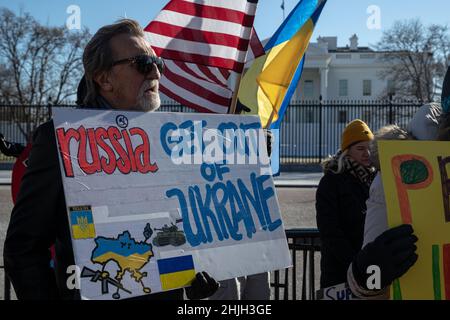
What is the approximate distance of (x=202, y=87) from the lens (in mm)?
4281

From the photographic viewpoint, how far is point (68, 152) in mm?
2008

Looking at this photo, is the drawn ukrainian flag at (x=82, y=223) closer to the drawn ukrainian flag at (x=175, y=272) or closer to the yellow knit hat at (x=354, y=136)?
the drawn ukrainian flag at (x=175, y=272)

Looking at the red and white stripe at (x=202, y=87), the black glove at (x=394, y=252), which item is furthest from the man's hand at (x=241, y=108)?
the black glove at (x=394, y=252)

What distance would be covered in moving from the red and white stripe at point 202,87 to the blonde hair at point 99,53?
1930 mm

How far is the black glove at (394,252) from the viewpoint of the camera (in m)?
1.79

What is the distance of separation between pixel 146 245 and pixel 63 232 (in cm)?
31

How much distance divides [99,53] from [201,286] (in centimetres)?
96

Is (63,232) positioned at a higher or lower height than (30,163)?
lower

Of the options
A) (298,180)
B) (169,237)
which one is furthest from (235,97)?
(298,180)

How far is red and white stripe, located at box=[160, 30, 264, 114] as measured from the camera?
425 centimetres

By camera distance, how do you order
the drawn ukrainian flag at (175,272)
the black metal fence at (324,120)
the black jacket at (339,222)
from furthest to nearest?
the black metal fence at (324,120), the black jacket at (339,222), the drawn ukrainian flag at (175,272)

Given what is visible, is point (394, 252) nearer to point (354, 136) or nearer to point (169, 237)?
point (169, 237)

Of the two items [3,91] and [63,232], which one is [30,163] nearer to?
[63,232]
